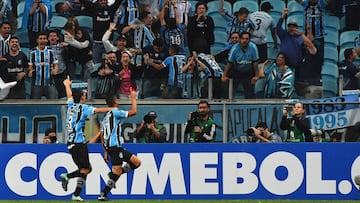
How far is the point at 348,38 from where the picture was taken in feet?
50.4

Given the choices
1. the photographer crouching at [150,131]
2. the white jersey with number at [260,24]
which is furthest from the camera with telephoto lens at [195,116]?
the white jersey with number at [260,24]

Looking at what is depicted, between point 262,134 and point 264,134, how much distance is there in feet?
0.13

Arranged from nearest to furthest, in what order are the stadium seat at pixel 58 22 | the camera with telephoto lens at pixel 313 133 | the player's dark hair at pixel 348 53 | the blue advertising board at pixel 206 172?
the blue advertising board at pixel 206 172
the camera with telephoto lens at pixel 313 133
the player's dark hair at pixel 348 53
the stadium seat at pixel 58 22

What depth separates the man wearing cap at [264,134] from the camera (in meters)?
13.4

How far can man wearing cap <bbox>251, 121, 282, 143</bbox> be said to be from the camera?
527 inches

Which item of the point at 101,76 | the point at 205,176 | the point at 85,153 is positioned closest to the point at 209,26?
the point at 101,76

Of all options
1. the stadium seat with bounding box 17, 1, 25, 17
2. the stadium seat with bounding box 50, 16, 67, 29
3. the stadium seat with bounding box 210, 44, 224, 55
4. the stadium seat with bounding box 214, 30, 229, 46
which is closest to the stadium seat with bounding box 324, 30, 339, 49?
the stadium seat with bounding box 214, 30, 229, 46

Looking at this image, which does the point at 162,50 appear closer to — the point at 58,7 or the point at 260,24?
the point at 260,24

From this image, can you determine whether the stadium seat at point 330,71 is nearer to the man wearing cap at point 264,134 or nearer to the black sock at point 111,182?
the man wearing cap at point 264,134

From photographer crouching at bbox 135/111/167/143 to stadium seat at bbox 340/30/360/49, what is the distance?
14.7ft

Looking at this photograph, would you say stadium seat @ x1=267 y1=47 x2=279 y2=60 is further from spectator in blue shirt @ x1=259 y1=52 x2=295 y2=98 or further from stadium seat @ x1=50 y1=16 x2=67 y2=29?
stadium seat @ x1=50 y1=16 x2=67 y2=29

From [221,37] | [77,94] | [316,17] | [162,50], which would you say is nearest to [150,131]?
[77,94]

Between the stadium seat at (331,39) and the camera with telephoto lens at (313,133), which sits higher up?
the stadium seat at (331,39)

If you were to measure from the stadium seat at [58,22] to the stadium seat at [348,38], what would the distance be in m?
5.87
